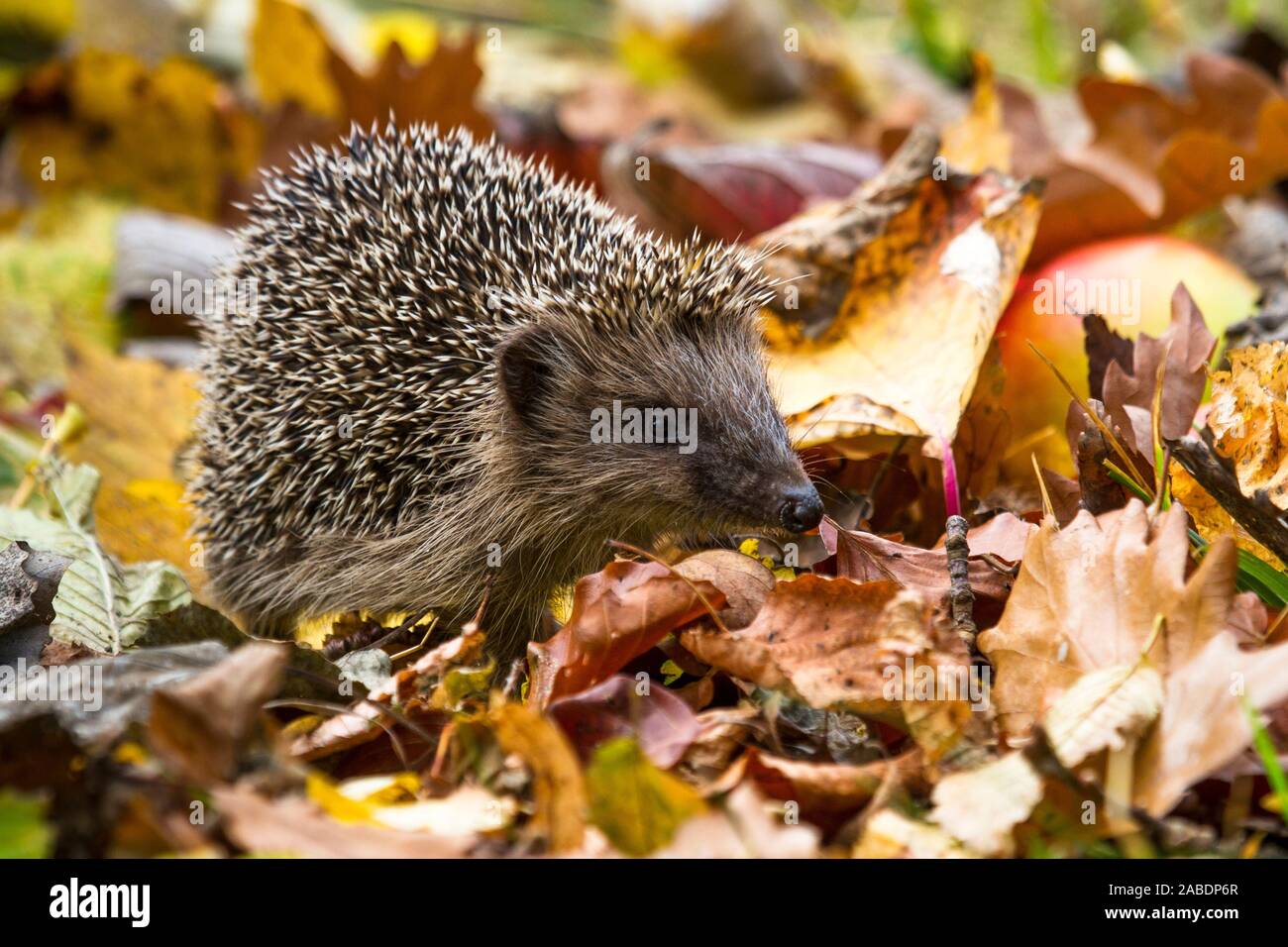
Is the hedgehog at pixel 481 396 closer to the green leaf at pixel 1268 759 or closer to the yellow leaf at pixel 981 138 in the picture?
the yellow leaf at pixel 981 138

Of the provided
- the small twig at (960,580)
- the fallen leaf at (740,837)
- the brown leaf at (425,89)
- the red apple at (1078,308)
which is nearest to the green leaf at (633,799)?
the fallen leaf at (740,837)

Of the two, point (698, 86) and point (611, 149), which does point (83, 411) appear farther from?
point (698, 86)

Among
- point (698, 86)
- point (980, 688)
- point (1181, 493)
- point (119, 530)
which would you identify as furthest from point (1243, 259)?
point (698, 86)

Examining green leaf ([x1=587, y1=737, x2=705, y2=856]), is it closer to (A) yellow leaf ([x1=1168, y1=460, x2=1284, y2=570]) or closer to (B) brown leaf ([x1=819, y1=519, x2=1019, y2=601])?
(B) brown leaf ([x1=819, y1=519, x2=1019, y2=601])

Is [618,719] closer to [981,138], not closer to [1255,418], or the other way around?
[1255,418]

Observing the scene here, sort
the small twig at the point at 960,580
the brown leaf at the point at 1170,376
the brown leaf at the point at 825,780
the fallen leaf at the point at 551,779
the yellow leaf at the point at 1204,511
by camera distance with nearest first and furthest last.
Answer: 1. the fallen leaf at the point at 551,779
2. the brown leaf at the point at 825,780
3. the small twig at the point at 960,580
4. the yellow leaf at the point at 1204,511
5. the brown leaf at the point at 1170,376

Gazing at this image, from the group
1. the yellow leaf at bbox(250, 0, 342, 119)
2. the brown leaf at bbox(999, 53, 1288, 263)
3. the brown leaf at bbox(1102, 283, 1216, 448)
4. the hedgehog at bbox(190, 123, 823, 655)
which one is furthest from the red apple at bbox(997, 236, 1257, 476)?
the yellow leaf at bbox(250, 0, 342, 119)

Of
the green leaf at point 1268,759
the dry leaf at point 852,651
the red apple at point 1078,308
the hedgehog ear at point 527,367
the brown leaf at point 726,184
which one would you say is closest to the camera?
the green leaf at point 1268,759
